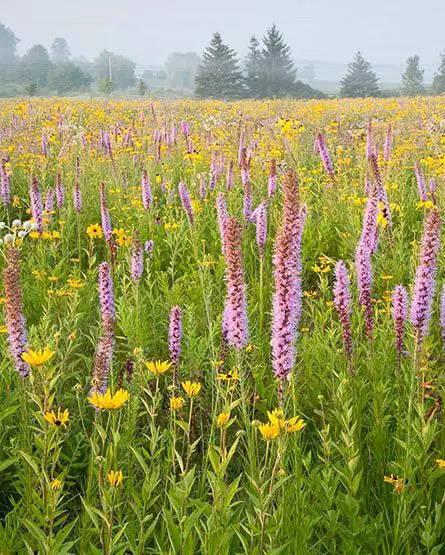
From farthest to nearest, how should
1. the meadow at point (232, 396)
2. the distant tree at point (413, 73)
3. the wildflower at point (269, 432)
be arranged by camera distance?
the distant tree at point (413, 73), the meadow at point (232, 396), the wildflower at point (269, 432)

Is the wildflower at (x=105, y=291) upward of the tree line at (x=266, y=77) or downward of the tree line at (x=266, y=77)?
downward

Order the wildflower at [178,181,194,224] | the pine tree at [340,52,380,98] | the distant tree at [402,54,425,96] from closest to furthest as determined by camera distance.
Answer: the wildflower at [178,181,194,224] → the pine tree at [340,52,380,98] → the distant tree at [402,54,425,96]

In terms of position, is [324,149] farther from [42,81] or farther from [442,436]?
[42,81]

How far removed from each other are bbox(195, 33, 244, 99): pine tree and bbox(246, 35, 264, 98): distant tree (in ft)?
3.27

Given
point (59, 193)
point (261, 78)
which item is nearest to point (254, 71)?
point (261, 78)

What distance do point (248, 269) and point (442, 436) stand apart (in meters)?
2.23

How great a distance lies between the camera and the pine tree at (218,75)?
159ft

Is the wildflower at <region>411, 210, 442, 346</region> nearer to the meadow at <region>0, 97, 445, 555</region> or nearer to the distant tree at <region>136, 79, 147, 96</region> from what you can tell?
the meadow at <region>0, 97, 445, 555</region>

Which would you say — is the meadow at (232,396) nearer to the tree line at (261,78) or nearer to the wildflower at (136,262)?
the wildflower at (136,262)

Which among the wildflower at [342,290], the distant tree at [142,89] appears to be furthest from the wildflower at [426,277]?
the distant tree at [142,89]

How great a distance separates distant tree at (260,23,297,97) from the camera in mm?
52469

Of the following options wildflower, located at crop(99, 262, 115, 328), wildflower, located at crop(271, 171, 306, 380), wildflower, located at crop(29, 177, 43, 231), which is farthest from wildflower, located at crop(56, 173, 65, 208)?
wildflower, located at crop(271, 171, 306, 380)

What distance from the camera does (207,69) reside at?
50688 millimetres

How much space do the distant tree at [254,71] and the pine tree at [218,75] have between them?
100 cm
